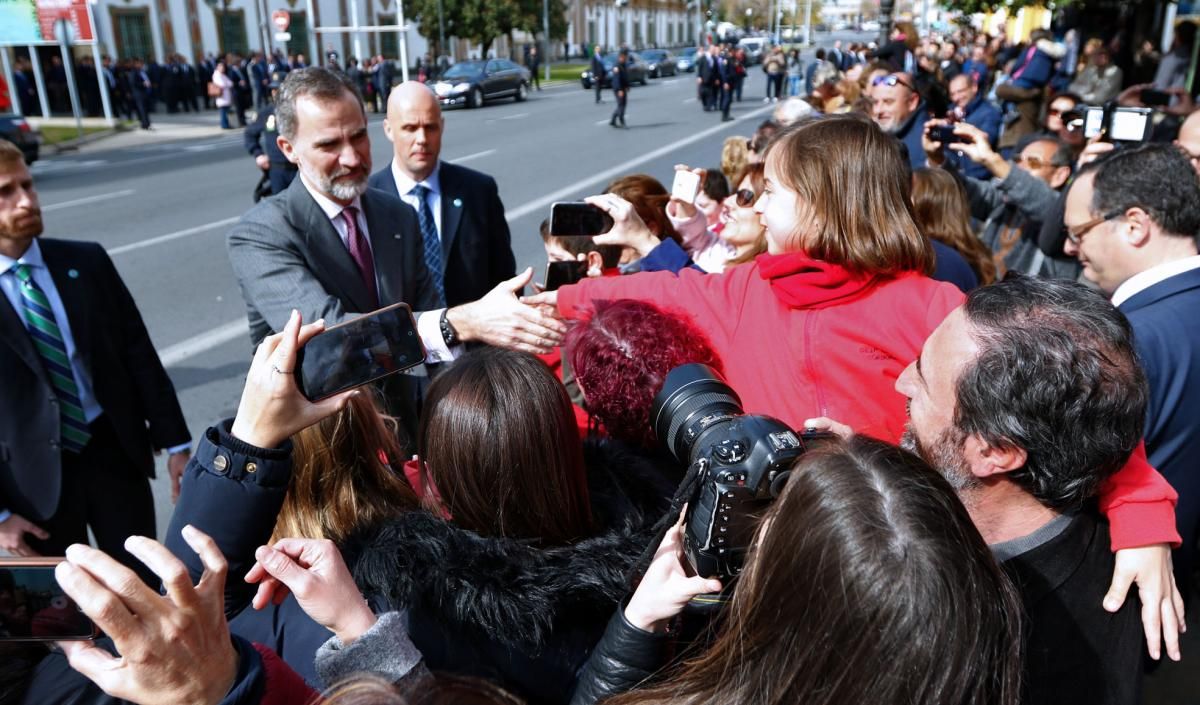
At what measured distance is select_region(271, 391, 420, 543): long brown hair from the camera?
1.69 meters

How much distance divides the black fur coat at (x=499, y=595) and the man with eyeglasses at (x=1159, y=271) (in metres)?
1.41

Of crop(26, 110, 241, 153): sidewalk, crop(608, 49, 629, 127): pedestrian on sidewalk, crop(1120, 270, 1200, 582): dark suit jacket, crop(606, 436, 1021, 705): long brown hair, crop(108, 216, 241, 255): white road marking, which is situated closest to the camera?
crop(606, 436, 1021, 705): long brown hair

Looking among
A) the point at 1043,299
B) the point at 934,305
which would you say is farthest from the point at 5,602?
the point at 934,305

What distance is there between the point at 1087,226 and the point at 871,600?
6.55 feet

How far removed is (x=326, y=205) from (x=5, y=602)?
191 centimetres

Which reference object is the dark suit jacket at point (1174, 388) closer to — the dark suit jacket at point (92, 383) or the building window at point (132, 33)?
the dark suit jacket at point (92, 383)

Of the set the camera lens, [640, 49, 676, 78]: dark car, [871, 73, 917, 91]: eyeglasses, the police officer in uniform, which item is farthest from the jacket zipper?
[640, 49, 676, 78]: dark car

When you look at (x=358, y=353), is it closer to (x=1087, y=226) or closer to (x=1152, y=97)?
(x=1087, y=226)

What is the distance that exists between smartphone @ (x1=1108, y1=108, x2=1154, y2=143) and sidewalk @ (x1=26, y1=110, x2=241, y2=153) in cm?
1916

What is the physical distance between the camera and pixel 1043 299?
1.42 meters

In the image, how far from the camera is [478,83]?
24.2 meters

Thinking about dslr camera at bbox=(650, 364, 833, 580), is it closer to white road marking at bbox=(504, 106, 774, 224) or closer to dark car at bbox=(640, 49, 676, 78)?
white road marking at bbox=(504, 106, 774, 224)

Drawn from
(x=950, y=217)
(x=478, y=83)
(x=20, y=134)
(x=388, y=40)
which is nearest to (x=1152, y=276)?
(x=950, y=217)

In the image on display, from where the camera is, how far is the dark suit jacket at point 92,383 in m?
2.44
